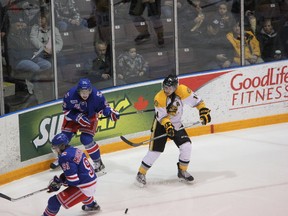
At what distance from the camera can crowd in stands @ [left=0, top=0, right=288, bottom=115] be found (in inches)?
281

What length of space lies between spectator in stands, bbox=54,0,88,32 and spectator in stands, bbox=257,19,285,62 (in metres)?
2.12

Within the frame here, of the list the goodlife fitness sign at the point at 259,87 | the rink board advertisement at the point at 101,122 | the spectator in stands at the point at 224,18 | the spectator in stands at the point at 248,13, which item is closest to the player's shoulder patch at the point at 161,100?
the rink board advertisement at the point at 101,122

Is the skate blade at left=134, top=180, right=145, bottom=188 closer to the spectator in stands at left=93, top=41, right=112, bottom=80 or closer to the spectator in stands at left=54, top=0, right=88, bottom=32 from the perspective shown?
the spectator in stands at left=93, top=41, right=112, bottom=80

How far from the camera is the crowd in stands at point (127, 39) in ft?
23.4

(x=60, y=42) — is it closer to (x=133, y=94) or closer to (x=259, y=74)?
(x=133, y=94)

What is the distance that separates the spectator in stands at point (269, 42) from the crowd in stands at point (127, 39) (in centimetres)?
1

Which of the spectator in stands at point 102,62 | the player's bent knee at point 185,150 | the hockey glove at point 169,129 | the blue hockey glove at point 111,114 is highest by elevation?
the spectator in stands at point 102,62

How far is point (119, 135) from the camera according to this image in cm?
774

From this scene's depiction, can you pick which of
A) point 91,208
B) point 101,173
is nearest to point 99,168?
point 101,173

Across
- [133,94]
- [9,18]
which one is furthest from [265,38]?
[9,18]

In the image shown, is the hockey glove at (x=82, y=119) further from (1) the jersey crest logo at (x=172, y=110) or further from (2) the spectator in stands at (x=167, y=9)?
(2) the spectator in stands at (x=167, y=9)

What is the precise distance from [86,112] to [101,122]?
82 centimetres

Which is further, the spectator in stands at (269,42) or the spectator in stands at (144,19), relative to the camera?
the spectator in stands at (269,42)

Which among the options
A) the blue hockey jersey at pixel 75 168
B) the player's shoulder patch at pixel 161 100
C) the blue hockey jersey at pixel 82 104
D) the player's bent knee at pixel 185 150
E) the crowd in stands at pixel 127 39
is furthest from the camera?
the crowd in stands at pixel 127 39
